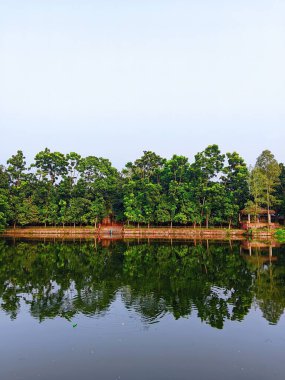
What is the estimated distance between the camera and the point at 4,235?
2350 inches

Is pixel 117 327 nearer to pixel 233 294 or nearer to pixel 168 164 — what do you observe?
pixel 233 294

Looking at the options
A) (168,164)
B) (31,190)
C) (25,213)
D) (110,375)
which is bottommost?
(110,375)

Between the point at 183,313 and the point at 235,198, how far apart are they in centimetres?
4317

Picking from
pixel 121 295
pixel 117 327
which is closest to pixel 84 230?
pixel 121 295

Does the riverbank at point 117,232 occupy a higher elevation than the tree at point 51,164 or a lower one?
lower

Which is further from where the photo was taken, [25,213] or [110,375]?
[25,213]

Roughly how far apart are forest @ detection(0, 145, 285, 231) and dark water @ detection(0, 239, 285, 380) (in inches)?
1108

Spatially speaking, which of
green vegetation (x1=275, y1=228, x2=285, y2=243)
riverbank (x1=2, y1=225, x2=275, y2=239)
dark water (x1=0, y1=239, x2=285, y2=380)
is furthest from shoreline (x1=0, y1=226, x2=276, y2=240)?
dark water (x1=0, y1=239, x2=285, y2=380)

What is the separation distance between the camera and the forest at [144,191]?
57938 millimetres

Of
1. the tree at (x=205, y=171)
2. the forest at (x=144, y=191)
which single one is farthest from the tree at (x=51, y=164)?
the tree at (x=205, y=171)

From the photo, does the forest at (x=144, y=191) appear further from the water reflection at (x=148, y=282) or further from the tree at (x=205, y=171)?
the water reflection at (x=148, y=282)

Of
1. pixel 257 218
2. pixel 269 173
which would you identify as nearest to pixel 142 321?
pixel 257 218

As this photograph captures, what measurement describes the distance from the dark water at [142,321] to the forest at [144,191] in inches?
1108

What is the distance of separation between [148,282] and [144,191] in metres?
38.7
